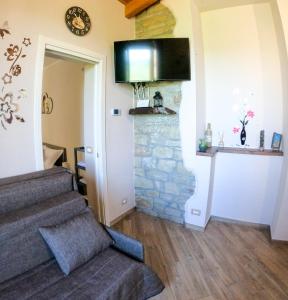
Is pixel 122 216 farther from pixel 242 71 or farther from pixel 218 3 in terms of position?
pixel 218 3

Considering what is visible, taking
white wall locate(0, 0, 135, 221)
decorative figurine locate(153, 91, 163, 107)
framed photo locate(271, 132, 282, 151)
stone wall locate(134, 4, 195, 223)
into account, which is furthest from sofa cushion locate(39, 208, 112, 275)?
framed photo locate(271, 132, 282, 151)

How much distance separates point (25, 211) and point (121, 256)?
77 centimetres

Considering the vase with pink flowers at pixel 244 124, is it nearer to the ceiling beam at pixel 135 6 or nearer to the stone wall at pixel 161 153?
the stone wall at pixel 161 153

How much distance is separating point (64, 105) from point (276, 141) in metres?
3.89

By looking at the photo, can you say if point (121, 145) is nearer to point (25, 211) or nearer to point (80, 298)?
point (25, 211)

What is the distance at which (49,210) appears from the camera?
159 centimetres

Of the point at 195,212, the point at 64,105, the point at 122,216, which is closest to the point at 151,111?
the point at 195,212

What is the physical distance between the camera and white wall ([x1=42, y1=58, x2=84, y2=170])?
4.38 metres

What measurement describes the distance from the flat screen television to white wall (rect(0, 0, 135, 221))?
15 centimetres

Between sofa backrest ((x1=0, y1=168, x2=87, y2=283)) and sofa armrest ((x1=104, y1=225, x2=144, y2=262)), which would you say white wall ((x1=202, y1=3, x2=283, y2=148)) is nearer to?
sofa armrest ((x1=104, y1=225, x2=144, y2=262))

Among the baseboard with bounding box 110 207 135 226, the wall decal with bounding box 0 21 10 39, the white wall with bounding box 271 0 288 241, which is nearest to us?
the wall decal with bounding box 0 21 10 39

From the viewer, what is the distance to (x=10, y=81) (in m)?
1.72

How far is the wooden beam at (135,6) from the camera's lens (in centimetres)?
261

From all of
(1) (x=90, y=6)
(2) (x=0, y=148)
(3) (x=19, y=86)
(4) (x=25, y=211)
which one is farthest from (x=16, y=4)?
(4) (x=25, y=211)
